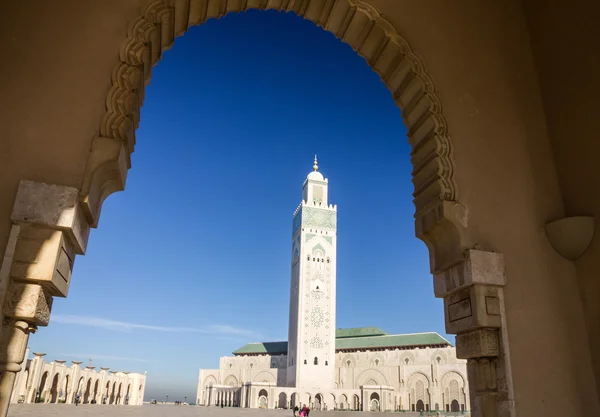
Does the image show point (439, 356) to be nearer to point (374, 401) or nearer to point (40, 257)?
point (374, 401)

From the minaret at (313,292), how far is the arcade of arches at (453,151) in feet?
91.6

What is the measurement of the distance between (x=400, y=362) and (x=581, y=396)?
101 ft

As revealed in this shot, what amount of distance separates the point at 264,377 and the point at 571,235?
34.8 metres

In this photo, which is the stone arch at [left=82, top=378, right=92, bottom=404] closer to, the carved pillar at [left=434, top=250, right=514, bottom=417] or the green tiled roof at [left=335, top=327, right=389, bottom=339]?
the carved pillar at [left=434, top=250, right=514, bottom=417]

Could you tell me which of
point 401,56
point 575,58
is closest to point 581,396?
point 575,58

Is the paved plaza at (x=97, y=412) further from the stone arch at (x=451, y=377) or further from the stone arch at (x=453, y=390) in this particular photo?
the stone arch at (x=451, y=377)

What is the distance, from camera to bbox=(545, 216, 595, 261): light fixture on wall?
229cm

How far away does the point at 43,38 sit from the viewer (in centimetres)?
198

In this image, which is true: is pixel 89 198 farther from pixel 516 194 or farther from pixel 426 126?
pixel 516 194

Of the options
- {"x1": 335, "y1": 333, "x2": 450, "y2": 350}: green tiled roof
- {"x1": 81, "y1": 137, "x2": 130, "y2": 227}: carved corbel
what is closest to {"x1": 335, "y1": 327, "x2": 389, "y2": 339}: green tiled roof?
{"x1": 335, "y1": 333, "x2": 450, "y2": 350}: green tiled roof

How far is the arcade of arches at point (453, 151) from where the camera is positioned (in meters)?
1.74

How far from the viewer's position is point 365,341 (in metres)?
33.3

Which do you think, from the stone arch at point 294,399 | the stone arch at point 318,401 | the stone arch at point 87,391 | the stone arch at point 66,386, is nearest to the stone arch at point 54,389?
the stone arch at point 66,386

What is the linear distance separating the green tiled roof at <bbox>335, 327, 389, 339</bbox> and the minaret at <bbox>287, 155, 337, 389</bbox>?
21.6 feet
